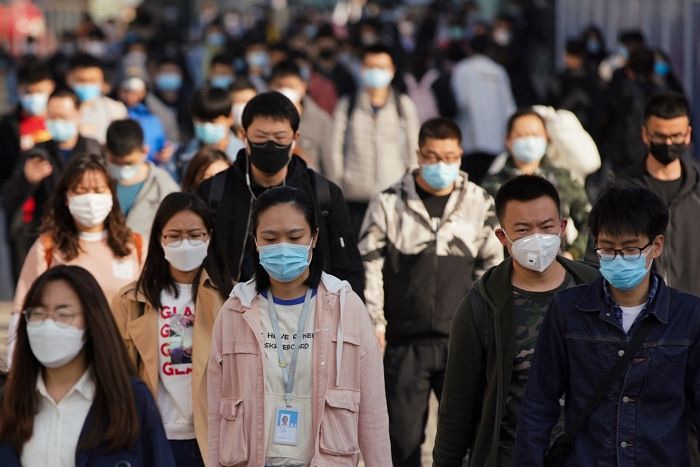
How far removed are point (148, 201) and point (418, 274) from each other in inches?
75.1

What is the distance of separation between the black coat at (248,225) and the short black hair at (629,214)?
6.26 ft

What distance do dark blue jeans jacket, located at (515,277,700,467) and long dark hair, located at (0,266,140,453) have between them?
126 cm

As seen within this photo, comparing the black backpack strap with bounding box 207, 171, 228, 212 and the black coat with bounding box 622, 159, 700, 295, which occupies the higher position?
the black backpack strap with bounding box 207, 171, 228, 212

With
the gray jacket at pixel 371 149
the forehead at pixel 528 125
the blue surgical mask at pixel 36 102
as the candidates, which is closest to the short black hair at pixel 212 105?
the gray jacket at pixel 371 149

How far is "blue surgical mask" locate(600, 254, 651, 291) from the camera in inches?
211

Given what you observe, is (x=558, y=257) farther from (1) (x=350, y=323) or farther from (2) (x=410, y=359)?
(2) (x=410, y=359)

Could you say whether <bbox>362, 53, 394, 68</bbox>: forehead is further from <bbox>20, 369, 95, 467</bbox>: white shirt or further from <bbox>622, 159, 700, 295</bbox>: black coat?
<bbox>20, 369, 95, 467</bbox>: white shirt

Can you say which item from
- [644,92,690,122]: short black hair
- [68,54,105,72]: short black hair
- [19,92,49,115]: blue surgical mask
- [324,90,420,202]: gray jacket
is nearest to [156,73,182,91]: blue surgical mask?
[68,54,105,72]: short black hair

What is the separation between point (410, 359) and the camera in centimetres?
795

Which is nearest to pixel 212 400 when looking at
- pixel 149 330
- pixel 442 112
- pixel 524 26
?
pixel 149 330

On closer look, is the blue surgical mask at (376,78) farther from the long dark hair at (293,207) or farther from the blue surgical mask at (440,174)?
the long dark hair at (293,207)

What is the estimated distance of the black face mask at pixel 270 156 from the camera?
7359 millimetres

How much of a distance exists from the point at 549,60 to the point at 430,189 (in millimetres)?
21056

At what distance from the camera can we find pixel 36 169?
1065 cm
